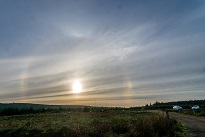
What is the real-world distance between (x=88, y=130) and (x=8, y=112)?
77292 mm

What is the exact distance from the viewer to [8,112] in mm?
89250

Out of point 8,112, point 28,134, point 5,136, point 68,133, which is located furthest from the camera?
point 8,112

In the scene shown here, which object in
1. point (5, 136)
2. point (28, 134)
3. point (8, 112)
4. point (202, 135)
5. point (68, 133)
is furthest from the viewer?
point (8, 112)

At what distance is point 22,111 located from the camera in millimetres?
92312

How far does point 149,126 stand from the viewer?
19.1 metres

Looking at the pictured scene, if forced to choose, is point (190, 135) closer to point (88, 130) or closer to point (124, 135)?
point (124, 135)

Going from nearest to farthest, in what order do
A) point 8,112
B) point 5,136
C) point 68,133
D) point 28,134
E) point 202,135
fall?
point 68,133 → point 202,135 → point 28,134 → point 5,136 → point 8,112

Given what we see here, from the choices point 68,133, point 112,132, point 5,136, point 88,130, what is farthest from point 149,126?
point 5,136

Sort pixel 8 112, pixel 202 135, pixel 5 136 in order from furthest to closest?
1. pixel 8 112
2. pixel 5 136
3. pixel 202 135

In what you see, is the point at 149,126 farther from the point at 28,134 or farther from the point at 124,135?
the point at 28,134

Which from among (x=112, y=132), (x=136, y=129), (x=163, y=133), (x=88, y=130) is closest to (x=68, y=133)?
(x=88, y=130)

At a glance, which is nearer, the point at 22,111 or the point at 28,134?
the point at 28,134

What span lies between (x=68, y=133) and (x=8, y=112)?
77554 millimetres

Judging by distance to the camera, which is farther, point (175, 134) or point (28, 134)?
point (28, 134)
